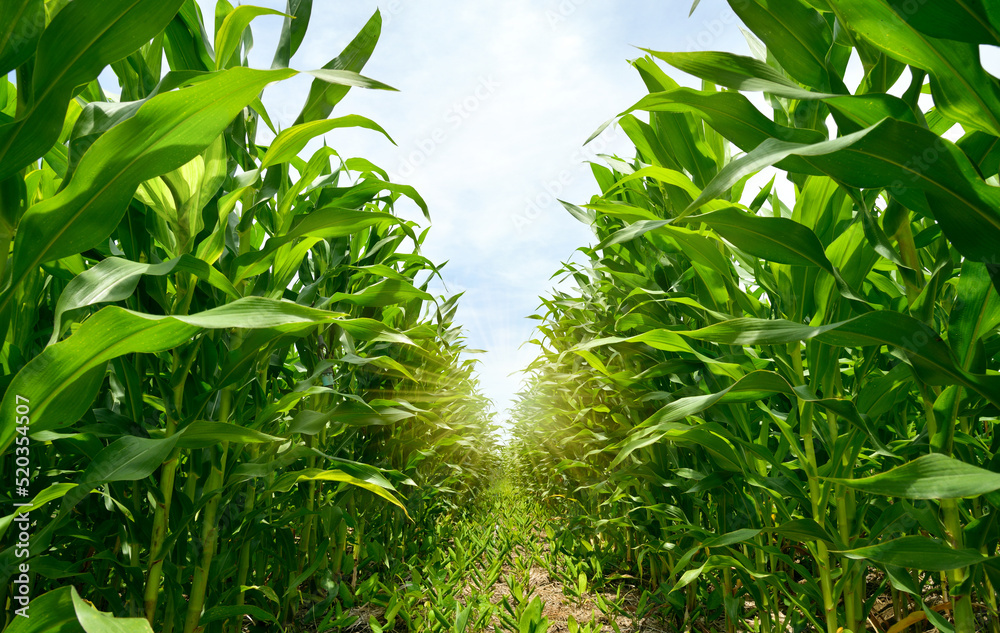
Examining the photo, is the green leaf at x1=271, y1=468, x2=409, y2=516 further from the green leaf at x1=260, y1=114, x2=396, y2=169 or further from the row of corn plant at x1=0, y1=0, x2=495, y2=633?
the green leaf at x1=260, y1=114, x2=396, y2=169

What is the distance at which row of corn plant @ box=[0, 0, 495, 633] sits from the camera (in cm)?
63

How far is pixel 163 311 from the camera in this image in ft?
3.62

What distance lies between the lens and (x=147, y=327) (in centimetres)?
62

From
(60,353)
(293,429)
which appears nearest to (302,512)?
(293,429)

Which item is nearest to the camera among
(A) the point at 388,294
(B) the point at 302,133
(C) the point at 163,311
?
(B) the point at 302,133

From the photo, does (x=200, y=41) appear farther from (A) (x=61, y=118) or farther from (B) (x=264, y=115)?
(A) (x=61, y=118)

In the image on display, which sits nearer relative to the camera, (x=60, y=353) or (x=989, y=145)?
(x=60, y=353)

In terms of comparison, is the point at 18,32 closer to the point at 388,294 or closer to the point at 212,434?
the point at 212,434

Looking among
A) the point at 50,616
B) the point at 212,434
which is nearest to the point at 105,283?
the point at 212,434

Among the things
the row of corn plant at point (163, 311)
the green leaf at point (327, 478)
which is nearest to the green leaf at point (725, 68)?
the row of corn plant at point (163, 311)

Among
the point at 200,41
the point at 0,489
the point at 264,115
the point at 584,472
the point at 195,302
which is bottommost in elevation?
the point at 584,472

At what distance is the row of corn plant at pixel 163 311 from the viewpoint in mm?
632

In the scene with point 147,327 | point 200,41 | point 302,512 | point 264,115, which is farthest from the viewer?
point 302,512

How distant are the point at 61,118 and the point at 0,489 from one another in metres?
0.85
